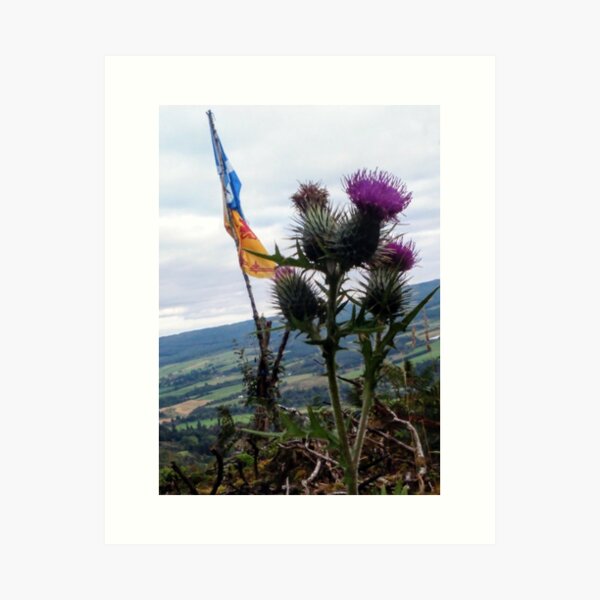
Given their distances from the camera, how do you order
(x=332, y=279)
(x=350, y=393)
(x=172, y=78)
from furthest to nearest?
(x=172, y=78)
(x=350, y=393)
(x=332, y=279)

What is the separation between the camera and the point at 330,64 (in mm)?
4508

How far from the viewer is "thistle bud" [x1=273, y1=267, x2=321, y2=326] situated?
12.7 ft

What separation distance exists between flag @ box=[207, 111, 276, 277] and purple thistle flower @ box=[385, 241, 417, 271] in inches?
33.5

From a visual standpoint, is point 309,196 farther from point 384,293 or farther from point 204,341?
point 204,341

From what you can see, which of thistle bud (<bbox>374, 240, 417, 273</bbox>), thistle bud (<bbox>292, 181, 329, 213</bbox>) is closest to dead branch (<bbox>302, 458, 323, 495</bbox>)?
thistle bud (<bbox>374, 240, 417, 273</bbox>)

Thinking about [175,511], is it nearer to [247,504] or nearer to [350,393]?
[247,504]

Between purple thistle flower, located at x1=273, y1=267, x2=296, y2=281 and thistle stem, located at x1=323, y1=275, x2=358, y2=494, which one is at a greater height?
purple thistle flower, located at x1=273, y1=267, x2=296, y2=281

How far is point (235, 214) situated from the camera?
15.0 ft

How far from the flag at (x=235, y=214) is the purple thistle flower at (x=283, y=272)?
1.59 feet

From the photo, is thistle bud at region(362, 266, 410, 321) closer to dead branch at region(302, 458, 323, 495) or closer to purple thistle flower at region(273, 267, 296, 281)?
purple thistle flower at region(273, 267, 296, 281)

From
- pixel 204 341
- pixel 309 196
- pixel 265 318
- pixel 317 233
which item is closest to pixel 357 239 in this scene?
pixel 317 233

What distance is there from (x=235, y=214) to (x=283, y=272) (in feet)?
2.48
